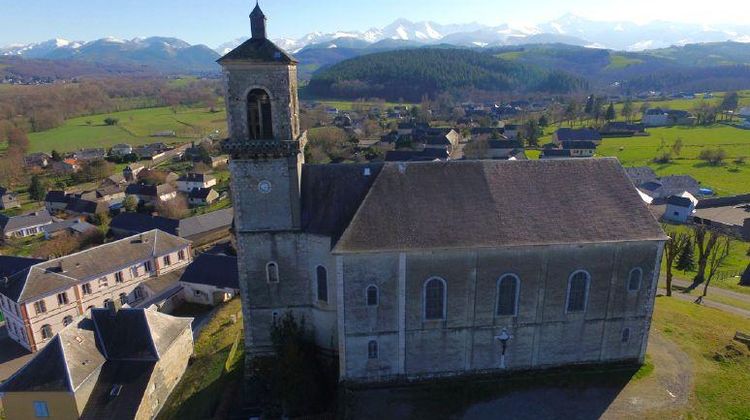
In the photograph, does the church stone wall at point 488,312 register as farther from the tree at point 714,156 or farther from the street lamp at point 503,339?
the tree at point 714,156

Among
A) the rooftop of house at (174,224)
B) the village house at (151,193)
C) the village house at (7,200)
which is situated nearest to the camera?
the rooftop of house at (174,224)

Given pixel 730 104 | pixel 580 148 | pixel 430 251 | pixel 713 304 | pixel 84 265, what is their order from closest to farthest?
pixel 430 251, pixel 713 304, pixel 84 265, pixel 580 148, pixel 730 104

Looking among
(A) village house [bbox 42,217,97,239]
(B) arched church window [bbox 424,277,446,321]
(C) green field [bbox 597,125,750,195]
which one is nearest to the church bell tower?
(B) arched church window [bbox 424,277,446,321]

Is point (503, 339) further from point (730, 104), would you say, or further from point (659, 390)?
point (730, 104)

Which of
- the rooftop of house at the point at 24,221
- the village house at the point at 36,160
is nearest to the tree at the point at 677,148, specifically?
Answer: the rooftop of house at the point at 24,221

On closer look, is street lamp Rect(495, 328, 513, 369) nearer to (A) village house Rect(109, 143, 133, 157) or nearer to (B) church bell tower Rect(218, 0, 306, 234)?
(B) church bell tower Rect(218, 0, 306, 234)

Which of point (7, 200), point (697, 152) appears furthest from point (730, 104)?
point (7, 200)
